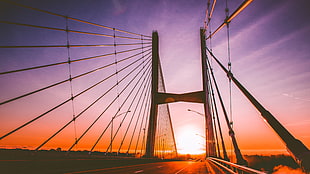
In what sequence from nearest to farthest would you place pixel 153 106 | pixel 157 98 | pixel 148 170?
1. pixel 148 170
2. pixel 153 106
3. pixel 157 98

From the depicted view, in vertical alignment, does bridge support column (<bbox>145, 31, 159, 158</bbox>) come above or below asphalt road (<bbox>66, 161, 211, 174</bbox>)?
above

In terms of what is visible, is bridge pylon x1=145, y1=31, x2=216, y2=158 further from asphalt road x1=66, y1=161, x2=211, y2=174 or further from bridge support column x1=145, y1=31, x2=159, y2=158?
asphalt road x1=66, y1=161, x2=211, y2=174

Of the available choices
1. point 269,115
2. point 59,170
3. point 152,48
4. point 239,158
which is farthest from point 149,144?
point 269,115

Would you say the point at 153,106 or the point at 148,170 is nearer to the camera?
the point at 148,170

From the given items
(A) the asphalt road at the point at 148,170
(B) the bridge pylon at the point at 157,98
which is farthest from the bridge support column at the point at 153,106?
(A) the asphalt road at the point at 148,170

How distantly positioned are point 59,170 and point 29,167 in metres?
1.91

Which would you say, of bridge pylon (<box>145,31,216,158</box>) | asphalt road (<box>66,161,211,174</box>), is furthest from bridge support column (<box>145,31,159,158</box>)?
asphalt road (<box>66,161,211,174</box>)

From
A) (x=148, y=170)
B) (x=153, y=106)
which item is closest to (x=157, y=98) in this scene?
(x=153, y=106)

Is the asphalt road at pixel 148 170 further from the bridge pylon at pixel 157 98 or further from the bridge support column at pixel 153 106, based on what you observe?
the bridge pylon at pixel 157 98

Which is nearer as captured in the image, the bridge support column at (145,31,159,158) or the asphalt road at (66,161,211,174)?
the asphalt road at (66,161,211,174)

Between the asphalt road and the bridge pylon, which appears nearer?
the asphalt road

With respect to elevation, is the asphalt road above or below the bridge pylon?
below

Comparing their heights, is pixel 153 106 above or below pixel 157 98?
below

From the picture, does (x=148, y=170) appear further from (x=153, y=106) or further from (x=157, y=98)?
(x=157, y=98)
